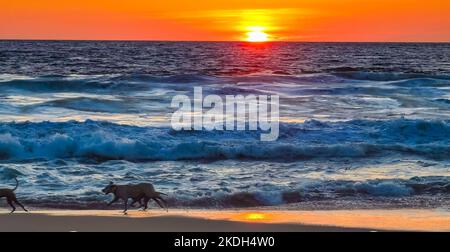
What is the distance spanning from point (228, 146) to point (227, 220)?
551 centimetres

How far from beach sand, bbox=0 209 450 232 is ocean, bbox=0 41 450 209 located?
55 centimetres

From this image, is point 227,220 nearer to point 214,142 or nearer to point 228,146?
point 228,146

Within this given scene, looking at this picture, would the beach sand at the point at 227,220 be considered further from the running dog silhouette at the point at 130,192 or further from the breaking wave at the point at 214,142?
the breaking wave at the point at 214,142

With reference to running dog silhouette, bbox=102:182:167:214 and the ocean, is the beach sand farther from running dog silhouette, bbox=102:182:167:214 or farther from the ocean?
the ocean

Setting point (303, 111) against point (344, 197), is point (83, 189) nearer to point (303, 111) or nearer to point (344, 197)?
point (344, 197)

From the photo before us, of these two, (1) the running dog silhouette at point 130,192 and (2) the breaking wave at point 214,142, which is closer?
(1) the running dog silhouette at point 130,192

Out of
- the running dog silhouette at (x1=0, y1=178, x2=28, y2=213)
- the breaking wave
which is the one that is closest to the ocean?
the breaking wave

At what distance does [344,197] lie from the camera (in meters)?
8.91

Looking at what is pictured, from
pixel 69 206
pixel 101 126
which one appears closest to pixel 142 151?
pixel 101 126

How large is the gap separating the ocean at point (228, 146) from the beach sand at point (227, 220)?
0.55 meters

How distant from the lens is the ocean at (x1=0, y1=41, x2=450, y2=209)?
902cm

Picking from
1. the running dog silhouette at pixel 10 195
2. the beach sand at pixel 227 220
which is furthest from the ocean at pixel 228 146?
the running dog silhouette at pixel 10 195

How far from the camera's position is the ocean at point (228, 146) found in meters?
9.02

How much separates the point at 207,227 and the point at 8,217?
2.19 meters
